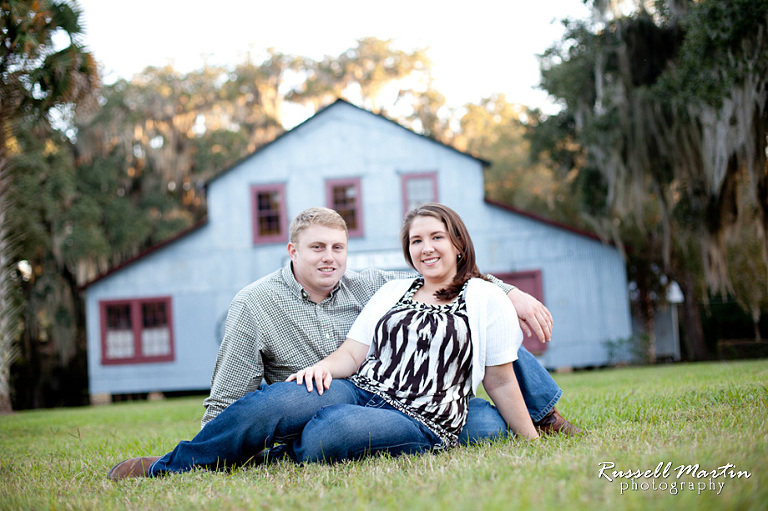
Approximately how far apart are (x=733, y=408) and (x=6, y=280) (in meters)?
12.3

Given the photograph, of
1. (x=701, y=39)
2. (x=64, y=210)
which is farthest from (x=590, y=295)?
(x=64, y=210)

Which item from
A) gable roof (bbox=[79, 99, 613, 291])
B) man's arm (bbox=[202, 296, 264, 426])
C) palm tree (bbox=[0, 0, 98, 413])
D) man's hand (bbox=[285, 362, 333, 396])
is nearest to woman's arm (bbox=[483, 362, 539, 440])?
man's hand (bbox=[285, 362, 333, 396])

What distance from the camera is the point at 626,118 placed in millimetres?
13203

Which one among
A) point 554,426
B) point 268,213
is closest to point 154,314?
point 268,213

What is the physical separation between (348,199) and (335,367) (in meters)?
12.7

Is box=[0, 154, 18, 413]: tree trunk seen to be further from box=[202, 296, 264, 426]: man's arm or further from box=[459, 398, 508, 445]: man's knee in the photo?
box=[459, 398, 508, 445]: man's knee

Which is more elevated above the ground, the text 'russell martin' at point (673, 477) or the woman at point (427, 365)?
the woman at point (427, 365)

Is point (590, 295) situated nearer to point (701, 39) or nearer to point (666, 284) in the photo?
point (666, 284)

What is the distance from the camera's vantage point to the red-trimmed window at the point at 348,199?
15.9 meters

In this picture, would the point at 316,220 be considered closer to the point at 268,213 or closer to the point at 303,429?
the point at 303,429

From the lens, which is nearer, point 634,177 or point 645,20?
point 645,20

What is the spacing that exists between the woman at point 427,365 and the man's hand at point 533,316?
0.17 m

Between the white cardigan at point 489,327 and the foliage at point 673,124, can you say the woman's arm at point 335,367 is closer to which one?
the white cardigan at point 489,327

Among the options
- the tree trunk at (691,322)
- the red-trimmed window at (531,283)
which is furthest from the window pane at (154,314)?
the tree trunk at (691,322)
